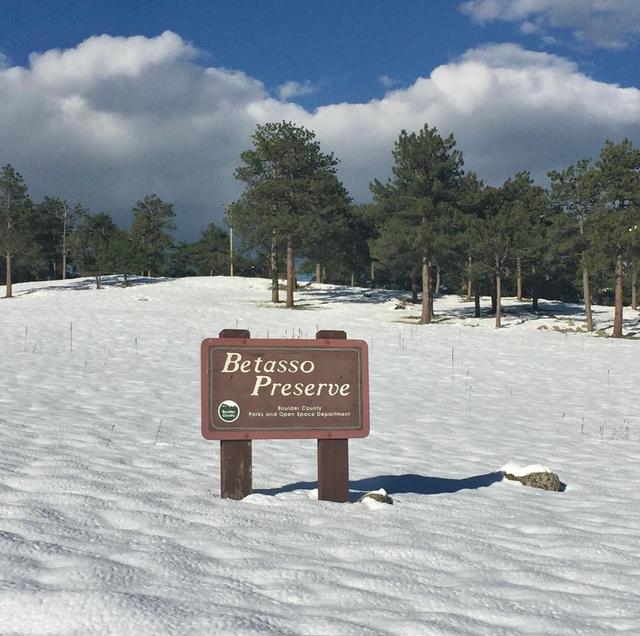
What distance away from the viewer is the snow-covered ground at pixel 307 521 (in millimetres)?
3232

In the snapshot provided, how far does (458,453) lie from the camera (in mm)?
8617

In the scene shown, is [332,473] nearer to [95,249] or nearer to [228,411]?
[228,411]

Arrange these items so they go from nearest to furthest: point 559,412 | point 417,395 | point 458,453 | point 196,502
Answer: point 196,502
point 458,453
point 559,412
point 417,395

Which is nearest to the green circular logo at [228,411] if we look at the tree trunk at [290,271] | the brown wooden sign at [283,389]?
the brown wooden sign at [283,389]

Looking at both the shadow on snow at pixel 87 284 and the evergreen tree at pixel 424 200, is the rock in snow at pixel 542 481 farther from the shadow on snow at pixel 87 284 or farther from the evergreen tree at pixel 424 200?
the shadow on snow at pixel 87 284

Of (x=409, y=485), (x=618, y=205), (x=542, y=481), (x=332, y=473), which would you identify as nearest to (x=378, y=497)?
(x=332, y=473)

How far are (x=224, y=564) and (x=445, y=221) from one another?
35708mm

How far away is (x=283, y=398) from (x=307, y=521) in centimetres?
108

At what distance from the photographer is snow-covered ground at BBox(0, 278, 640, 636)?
323cm

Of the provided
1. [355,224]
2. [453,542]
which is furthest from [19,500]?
[355,224]

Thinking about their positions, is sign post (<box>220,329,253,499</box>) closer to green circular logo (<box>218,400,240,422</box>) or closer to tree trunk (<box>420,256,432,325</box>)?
green circular logo (<box>218,400,240,422</box>)

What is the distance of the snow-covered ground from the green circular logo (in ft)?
2.20

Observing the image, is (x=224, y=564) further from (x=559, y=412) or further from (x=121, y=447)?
(x=559, y=412)

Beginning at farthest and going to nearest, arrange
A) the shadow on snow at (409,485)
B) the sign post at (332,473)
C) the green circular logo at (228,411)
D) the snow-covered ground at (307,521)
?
the shadow on snow at (409,485), the sign post at (332,473), the green circular logo at (228,411), the snow-covered ground at (307,521)
